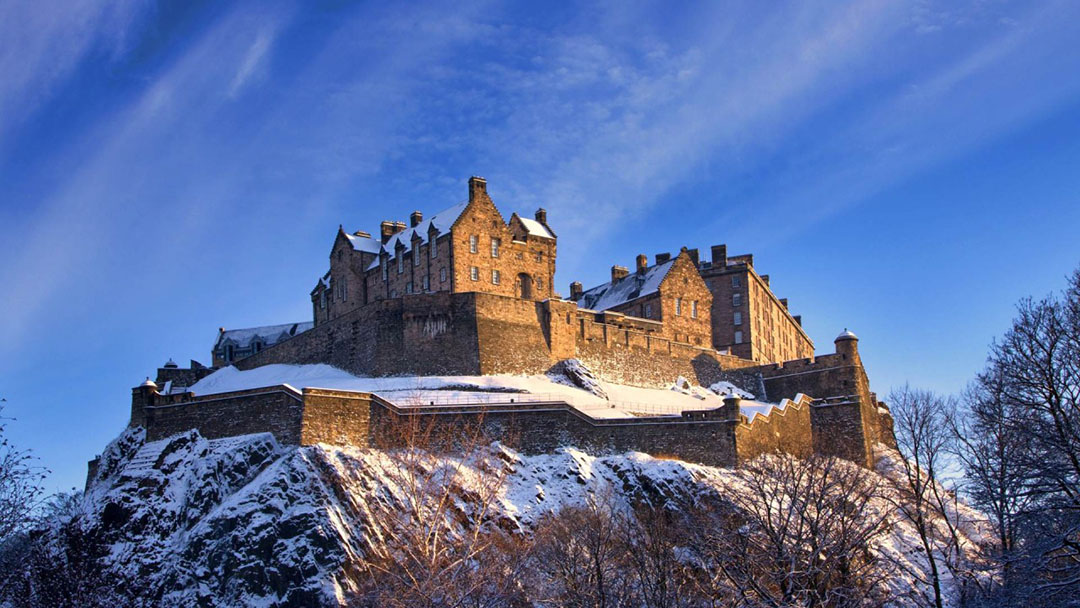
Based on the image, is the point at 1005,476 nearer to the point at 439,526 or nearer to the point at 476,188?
the point at 439,526

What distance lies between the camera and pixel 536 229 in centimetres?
7138

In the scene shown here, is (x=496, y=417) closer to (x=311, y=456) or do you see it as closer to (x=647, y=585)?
(x=311, y=456)

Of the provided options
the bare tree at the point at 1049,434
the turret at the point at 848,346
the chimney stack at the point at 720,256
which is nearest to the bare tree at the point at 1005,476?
the bare tree at the point at 1049,434

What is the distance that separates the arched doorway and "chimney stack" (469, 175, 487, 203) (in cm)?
599

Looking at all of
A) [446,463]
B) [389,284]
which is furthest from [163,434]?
[389,284]

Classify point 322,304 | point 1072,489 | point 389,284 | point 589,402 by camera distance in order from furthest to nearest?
point 322,304, point 389,284, point 589,402, point 1072,489

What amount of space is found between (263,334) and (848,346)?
46996 millimetres

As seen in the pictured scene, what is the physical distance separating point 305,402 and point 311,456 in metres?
2.86

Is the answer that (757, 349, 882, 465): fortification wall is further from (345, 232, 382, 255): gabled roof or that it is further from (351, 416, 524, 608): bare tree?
(345, 232, 382, 255): gabled roof

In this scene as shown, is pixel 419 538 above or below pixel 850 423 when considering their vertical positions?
below

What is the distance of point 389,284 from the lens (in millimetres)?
71812

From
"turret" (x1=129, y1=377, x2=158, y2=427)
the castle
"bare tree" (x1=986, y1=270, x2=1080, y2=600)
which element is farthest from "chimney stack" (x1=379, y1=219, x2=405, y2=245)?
"bare tree" (x1=986, y1=270, x2=1080, y2=600)

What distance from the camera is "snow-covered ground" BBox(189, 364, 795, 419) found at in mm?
55688

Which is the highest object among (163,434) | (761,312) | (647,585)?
(761,312)
